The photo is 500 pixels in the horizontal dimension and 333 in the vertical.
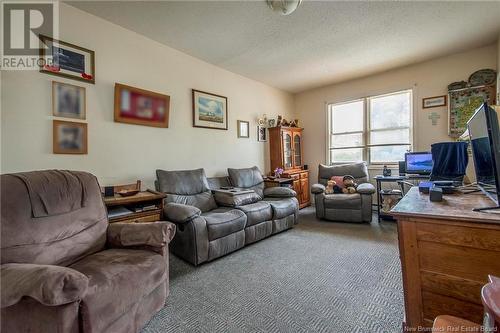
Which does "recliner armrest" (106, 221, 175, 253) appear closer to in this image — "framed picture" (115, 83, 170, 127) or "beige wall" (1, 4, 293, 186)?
"beige wall" (1, 4, 293, 186)

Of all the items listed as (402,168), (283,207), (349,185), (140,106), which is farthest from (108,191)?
(402,168)

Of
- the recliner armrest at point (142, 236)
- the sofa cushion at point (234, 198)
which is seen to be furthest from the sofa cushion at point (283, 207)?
the recliner armrest at point (142, 236)

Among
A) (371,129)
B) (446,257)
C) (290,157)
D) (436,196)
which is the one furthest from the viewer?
(290,157)

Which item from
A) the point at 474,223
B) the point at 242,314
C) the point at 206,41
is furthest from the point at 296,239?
the point at 206,41

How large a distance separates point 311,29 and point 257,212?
7.59 ft

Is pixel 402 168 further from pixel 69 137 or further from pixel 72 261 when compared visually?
pixel 69 137

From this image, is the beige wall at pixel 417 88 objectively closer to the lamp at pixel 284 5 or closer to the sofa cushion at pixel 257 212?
the sofa cushion at pixel 257 212

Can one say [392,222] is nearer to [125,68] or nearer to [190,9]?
[190,9]

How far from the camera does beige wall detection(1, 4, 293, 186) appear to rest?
2.01m

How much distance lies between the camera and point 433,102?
3785 millimetres

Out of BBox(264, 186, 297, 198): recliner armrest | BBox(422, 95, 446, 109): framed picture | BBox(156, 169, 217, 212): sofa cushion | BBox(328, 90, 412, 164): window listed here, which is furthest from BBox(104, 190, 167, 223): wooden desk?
BBox(422, 95, 446, 109): framed picture

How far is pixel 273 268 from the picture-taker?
7.29 ft

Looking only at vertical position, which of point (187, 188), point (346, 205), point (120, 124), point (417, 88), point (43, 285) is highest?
point (417, 88)

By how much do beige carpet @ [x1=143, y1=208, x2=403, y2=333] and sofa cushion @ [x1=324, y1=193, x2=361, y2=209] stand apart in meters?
0.76
